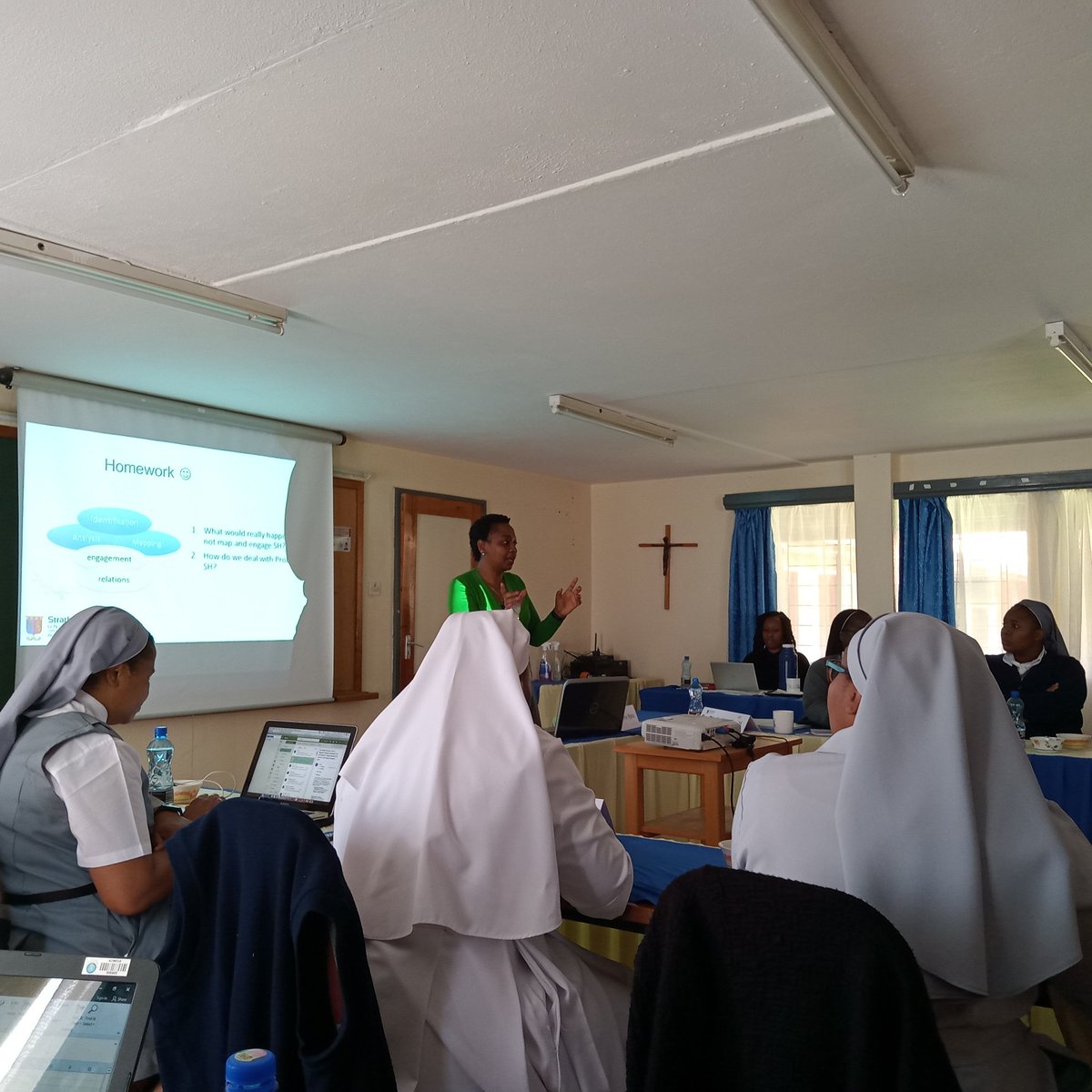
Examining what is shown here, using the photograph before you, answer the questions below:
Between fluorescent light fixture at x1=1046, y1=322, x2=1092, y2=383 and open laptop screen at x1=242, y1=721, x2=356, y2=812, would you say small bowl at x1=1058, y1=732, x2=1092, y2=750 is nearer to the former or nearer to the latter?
fluorescent light fixture at x1=1046, y1=322, x2=1092, y2=383

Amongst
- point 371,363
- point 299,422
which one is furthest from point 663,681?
point 371,363

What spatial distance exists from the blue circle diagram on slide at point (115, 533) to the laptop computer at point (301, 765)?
8.04 ft

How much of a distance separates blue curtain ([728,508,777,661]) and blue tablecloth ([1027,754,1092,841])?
3805 millimetres

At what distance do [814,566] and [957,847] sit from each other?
670 centimetres

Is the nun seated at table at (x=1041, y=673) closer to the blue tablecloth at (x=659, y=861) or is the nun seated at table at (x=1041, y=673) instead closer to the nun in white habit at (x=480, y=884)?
the blue tablecloth at (x=659, y=861)

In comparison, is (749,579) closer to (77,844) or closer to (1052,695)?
(1052,695)

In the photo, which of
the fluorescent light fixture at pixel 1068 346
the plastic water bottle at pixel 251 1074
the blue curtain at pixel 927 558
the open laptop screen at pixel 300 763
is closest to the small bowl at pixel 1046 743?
the fluorescent light fixture at pixel 1068 346

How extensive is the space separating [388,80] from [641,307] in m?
1.84

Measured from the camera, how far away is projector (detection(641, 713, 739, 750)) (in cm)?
423

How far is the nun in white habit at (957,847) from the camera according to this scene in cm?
149

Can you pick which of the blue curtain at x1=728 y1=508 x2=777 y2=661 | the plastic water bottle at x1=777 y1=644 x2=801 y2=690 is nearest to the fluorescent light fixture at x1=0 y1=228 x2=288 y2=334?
the plastic water bottle at x1=777 y1=644 x2=801 y2=690

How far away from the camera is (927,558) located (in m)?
7.34

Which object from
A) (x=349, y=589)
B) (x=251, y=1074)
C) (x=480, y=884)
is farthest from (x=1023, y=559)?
(x=251, y=1074)

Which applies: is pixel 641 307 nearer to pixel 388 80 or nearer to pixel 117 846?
pixel 388 80
